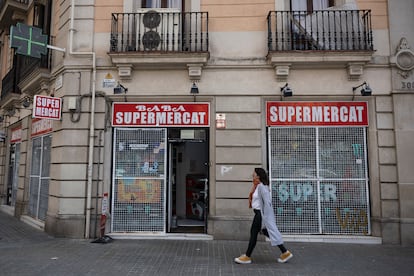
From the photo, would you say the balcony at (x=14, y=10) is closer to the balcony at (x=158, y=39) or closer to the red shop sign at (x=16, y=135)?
the red shop sign at (x=16, y=135)

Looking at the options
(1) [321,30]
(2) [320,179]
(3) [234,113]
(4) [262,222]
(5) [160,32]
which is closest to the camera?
(4) [262,222]

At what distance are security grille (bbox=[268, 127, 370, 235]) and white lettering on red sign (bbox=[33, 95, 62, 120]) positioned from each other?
216 inches

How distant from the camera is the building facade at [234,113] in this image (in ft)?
26.0

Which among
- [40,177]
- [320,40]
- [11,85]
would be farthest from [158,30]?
[11,85]

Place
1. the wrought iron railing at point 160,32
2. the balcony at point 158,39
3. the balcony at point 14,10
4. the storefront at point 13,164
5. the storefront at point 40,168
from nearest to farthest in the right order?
the balcony at point 158,39
the wrought iron railing at point 160,32
the storefront at point 40,168
the balcony at point 14,10
the storefront at point 13,164

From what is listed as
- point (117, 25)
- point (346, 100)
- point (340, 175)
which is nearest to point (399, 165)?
point (340, 175)

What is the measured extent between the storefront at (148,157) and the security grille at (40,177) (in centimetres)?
258

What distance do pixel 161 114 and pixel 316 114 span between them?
3925 millimetres

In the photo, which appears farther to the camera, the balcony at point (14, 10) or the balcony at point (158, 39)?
the balcony at point (14, 10)

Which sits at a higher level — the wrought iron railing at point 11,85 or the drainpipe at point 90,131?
the wrought iron railing at point 11,85

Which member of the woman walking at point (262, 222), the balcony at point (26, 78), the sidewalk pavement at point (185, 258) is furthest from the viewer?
the balcony at point (26, 78)

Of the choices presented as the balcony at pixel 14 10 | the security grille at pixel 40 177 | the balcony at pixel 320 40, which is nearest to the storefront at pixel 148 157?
the balcony at pixel 320 40

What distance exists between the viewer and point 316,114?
8180 mm

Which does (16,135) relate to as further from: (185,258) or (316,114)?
(316,114)
